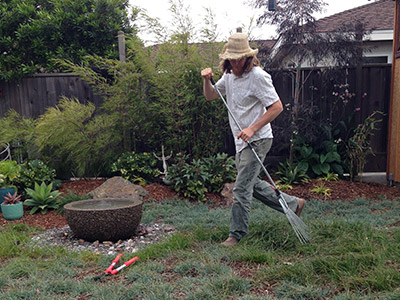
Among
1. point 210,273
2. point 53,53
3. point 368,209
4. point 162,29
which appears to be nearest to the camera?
point 210,273

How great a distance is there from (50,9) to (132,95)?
2732 millimetres

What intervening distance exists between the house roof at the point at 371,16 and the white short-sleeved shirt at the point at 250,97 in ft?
16.9

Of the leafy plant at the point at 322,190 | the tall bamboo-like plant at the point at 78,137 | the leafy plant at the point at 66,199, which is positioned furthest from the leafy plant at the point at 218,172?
the leafy plant at the point at 66,199

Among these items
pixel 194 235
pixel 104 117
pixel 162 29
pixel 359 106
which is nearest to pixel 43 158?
pixel 104 117

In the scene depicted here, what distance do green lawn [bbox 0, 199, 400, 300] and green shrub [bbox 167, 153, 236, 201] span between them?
4.63ft

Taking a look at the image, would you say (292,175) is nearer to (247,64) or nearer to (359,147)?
(359,147)

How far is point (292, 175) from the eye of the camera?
5707 mm

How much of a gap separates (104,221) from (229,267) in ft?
4.51

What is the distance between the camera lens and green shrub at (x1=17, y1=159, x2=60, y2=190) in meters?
5.12

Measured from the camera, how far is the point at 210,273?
2678mm

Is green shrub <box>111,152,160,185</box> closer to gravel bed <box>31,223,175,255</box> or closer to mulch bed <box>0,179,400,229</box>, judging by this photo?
mulch bed <box>0,179,400,229</box>

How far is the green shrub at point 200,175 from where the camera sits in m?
5.19

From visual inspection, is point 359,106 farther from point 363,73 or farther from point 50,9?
point 50,9

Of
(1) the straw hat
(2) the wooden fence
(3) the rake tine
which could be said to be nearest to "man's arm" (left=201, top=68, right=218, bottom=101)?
(1) the straw hat
